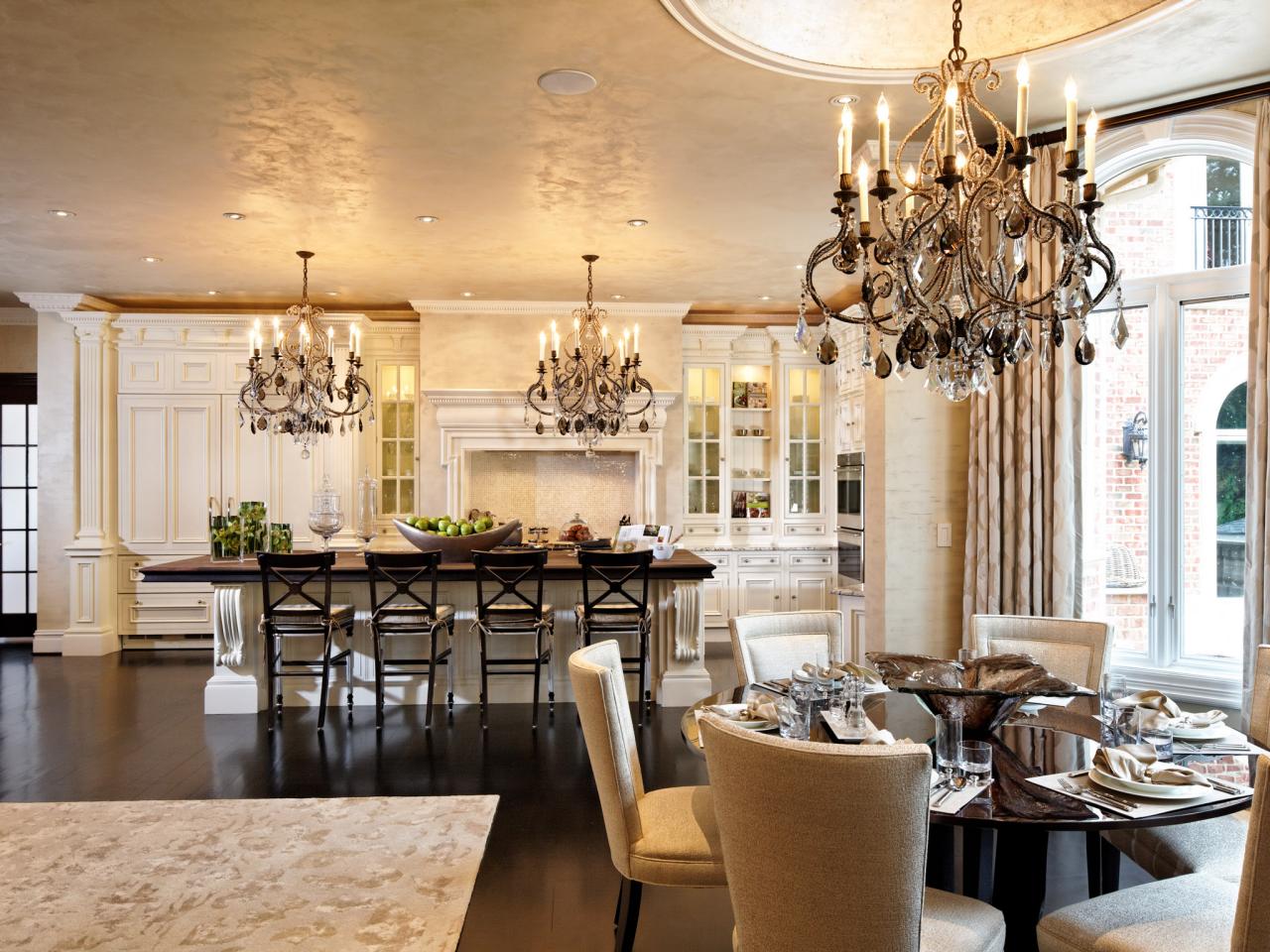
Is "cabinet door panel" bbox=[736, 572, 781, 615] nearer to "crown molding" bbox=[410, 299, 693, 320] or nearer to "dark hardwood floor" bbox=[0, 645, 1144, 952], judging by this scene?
"crown molding" bbox=[410, 299, 693, 320]

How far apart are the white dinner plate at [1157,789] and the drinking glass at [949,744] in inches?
12.0

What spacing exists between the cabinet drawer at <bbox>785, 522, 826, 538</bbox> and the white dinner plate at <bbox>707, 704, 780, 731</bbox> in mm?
5811

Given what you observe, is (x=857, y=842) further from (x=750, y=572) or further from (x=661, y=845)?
(x=750, y=572)

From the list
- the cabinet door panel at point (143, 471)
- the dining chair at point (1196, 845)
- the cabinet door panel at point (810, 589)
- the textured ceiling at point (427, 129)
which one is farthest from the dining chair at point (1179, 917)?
the cabinet door panel at point (143, 471)

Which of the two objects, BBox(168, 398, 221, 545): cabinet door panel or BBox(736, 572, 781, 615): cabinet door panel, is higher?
BBox(168, 398, 221, 545): cabinet door panel

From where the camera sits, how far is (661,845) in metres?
2.35

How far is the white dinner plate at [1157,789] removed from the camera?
1.89m

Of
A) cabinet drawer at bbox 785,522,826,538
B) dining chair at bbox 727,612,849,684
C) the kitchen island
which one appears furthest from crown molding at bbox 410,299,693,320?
dining chair at bbox 727,612,849,684

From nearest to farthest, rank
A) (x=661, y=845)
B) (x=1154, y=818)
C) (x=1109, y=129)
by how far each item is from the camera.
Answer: (x=1154, y=818) → (x=661, y=845) → (x=1109, y=129)

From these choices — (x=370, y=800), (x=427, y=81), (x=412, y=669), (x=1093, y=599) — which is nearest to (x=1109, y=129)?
(x=1093, y=599)

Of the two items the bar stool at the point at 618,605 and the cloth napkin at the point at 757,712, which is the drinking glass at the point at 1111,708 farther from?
the bar stool at the point at 618,605

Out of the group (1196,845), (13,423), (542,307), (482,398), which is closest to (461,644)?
(482,398)

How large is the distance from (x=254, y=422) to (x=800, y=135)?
435cm

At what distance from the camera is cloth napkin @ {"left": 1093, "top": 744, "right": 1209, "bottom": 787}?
1.95 m
